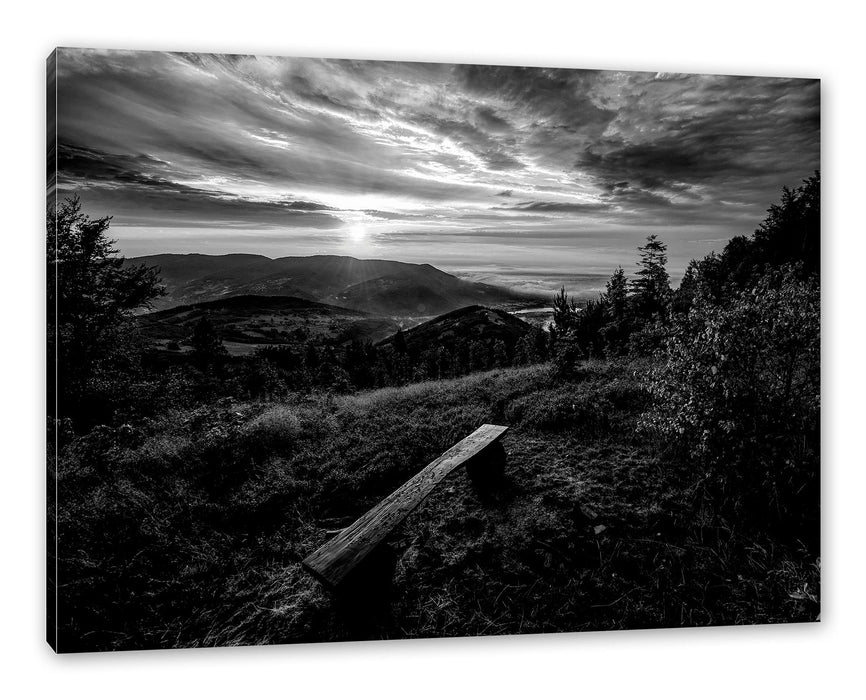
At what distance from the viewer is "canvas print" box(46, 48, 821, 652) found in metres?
3.78

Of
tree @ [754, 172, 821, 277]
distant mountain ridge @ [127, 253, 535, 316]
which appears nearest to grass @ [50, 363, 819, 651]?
distant mountain ridge @ [127, 253, 535, 316]

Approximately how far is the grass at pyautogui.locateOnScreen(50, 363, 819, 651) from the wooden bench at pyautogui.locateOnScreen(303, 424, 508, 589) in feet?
1.01

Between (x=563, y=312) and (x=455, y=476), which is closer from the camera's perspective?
(x=455, y=476)

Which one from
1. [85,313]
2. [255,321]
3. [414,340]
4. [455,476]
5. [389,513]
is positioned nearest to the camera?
[389,513]

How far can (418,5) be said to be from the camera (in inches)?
167

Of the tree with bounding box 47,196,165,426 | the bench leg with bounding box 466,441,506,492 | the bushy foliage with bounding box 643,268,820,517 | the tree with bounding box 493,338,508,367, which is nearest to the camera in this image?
the tree with bounding box 47,196,165,426

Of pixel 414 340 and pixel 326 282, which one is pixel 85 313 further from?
pixel 414 340

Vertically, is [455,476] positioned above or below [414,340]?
below

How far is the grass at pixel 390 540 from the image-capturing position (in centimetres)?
378

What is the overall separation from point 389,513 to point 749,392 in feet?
8.61

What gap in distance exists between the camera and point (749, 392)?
13.9ft

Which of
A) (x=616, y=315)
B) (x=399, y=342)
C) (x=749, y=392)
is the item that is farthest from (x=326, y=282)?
(x=749, y=392)

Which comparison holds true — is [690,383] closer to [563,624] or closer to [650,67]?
[563,624]

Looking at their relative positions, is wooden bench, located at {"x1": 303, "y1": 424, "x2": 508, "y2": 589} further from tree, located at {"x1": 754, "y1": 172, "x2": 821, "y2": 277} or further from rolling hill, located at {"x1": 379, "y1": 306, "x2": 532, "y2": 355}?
tree, located at {"x1": 754, "y1": 172, "x2": 821, "y2": 277}
